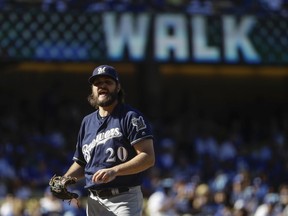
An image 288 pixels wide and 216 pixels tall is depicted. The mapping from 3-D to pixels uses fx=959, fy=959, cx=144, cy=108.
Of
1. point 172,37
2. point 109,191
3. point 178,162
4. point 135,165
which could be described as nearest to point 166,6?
point 172,37

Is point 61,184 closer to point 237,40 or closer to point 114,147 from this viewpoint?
point 114,147

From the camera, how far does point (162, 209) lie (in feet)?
47.7

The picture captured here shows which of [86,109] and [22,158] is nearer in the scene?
[22,158]

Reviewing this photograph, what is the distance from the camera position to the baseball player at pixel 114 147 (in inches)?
259

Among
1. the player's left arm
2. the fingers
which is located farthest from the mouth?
the fingers

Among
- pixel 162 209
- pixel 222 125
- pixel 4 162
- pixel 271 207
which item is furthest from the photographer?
pixel 222 125

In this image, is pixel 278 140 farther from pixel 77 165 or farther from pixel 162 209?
pixel 77 165

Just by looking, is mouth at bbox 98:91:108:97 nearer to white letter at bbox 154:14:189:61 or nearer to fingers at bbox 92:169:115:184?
fingers at bbox 92:169:115:184

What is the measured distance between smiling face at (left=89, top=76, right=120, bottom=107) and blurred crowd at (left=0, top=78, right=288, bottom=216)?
6718 millimetres

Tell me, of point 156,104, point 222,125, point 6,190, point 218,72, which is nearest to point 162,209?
point 6,190

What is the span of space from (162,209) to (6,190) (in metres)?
3.09

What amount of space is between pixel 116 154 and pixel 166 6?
1469 cm

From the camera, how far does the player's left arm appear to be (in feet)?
20.6

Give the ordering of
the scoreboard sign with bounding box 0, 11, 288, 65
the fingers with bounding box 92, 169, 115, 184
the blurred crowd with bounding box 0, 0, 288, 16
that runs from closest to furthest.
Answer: the fingers with bounding box 92, 169, 115, 184, the scoreboard sign with bounding box 0, 11, 288, 65, the blurred crowd with bounding box 0, 0, 288, 16
